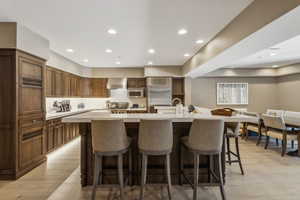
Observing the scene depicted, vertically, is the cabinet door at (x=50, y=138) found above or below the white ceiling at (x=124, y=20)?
below

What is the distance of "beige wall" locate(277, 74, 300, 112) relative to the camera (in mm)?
6805

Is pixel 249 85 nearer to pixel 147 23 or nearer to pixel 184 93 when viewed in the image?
pixel 184 93

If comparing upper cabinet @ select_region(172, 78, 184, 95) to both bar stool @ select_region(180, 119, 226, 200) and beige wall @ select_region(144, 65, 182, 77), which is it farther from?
bar stool @ select_region(180, 119, 226, 200)

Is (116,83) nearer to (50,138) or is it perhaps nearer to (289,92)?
(50,138)

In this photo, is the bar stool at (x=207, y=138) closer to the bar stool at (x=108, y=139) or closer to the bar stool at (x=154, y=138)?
the bar stool at (x=154, y=138)

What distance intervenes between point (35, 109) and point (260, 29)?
3.94m

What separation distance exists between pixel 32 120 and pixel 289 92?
28.2 ft

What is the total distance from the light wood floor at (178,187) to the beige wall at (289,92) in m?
4.15

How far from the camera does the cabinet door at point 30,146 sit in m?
3.09

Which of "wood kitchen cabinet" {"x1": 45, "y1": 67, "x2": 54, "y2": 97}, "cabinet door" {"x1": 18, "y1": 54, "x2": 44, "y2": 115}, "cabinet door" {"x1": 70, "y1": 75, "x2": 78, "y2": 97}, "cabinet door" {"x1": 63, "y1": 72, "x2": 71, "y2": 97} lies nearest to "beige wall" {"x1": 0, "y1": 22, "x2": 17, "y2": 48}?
"cabinet door" {"x1": 18, "y1": 54, "x2": 44, "y2": 115}

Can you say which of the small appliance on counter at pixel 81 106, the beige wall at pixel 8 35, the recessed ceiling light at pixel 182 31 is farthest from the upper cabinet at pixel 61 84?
the recessed ceiling light at pixel 182 31

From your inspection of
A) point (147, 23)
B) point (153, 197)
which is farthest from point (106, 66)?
point (153, 197)

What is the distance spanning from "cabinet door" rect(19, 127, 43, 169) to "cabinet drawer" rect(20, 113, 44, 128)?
0.09 meters

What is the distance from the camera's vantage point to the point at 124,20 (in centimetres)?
287
